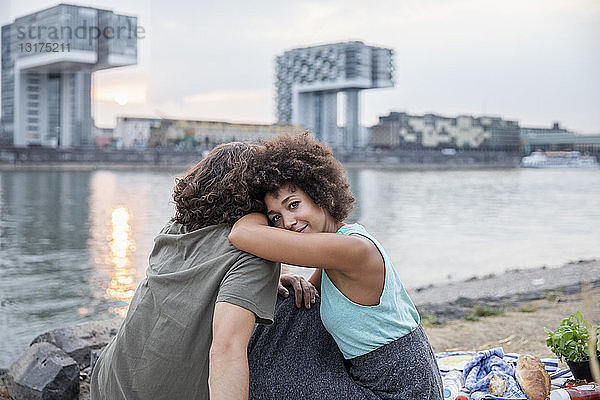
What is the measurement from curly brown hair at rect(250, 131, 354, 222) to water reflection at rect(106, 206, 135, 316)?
4.63 m

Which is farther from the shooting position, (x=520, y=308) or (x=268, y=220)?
(x=520, y=308)

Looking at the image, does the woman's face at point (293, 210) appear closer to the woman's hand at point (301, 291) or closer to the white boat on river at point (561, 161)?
the woman's hand at point (301, 291)

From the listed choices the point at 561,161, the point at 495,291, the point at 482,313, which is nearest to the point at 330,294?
the point at 482,313

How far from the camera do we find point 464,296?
563cm

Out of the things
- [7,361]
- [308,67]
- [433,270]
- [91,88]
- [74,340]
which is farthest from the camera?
[308,67]

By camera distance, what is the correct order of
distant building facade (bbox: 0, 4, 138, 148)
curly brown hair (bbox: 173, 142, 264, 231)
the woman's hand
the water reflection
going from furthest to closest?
1. distant building facade (bbox: 0, 4, 138, 148)
2. the water reflection
3. the woman's hand
4. curly brown hair (bbox: 173, 142, 264, 231)

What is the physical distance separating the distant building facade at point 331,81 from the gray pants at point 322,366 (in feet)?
232

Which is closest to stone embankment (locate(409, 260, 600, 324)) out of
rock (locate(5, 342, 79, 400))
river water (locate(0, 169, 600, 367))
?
river water (locate(0, 169, 600, 367))

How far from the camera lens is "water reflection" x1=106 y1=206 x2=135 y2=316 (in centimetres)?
688

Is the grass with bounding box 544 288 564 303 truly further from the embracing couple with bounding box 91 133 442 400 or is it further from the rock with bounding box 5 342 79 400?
the embracing couple with bounding box 91 133 442 400

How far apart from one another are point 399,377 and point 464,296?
430cm

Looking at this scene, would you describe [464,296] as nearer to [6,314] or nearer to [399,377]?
[6,314]

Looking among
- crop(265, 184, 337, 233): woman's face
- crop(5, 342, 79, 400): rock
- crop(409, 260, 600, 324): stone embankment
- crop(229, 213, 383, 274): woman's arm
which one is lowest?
crop(409, 260, 600, 324): stone embankment

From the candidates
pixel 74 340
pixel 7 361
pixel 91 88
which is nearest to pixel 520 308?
pixel 74 340
